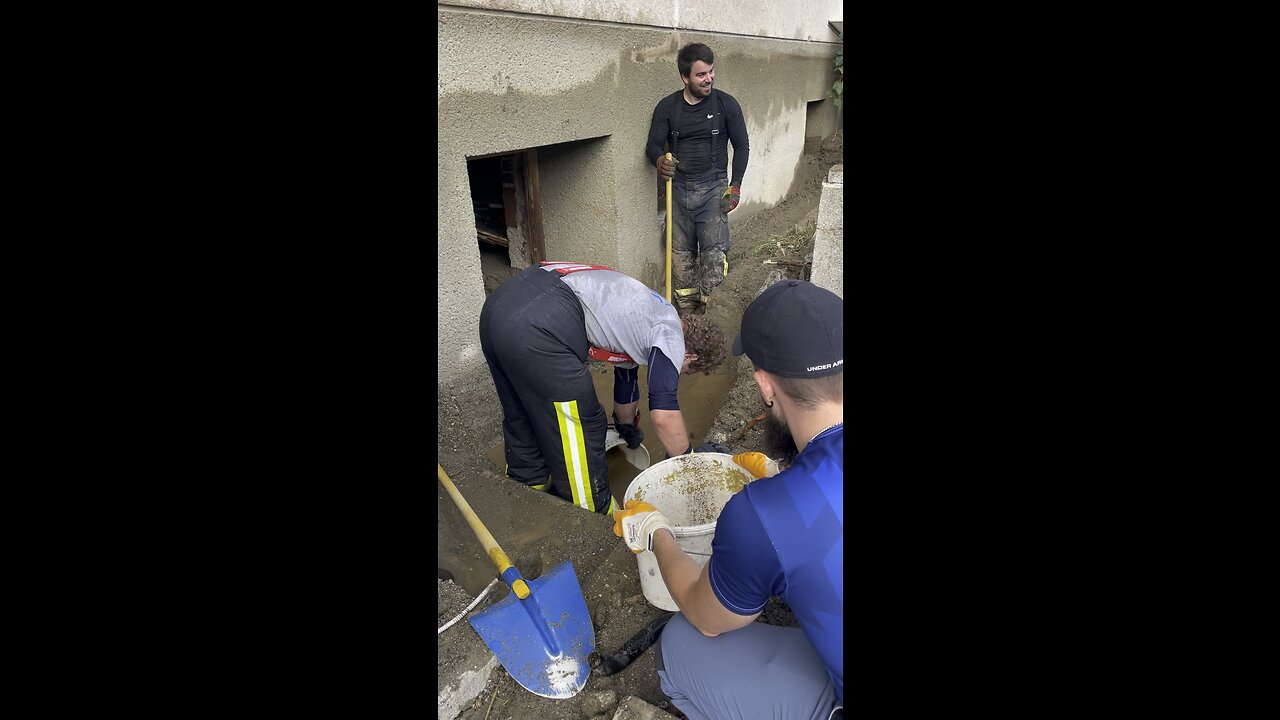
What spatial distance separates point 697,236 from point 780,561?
190 inches

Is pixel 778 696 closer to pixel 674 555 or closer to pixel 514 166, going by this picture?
pixel 674 555

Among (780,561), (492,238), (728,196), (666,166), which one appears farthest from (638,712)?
(728,196)

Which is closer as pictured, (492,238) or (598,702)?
(598,702)

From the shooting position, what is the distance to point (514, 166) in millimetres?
5223

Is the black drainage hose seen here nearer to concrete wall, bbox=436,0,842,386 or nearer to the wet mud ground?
the wet mud ground

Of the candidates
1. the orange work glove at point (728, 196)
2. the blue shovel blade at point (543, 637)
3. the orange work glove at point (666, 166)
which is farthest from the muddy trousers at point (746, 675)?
the orange work glove at point (728, 196)

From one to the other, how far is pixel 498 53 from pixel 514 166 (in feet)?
4.63

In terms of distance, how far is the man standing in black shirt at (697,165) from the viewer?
530cm

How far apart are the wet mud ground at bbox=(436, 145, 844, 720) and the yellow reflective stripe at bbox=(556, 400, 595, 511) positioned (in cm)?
10

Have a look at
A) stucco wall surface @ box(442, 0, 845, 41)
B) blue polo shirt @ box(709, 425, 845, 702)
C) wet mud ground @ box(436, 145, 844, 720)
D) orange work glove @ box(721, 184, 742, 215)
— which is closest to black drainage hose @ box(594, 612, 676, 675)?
wet mud ground @ box(436, 145, 844, 720)

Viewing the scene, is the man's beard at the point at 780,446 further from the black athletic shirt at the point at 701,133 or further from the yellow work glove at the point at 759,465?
the black athletic shirt at the point at 701,133

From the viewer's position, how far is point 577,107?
14.9ft

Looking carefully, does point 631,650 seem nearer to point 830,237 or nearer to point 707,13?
point 830,237
